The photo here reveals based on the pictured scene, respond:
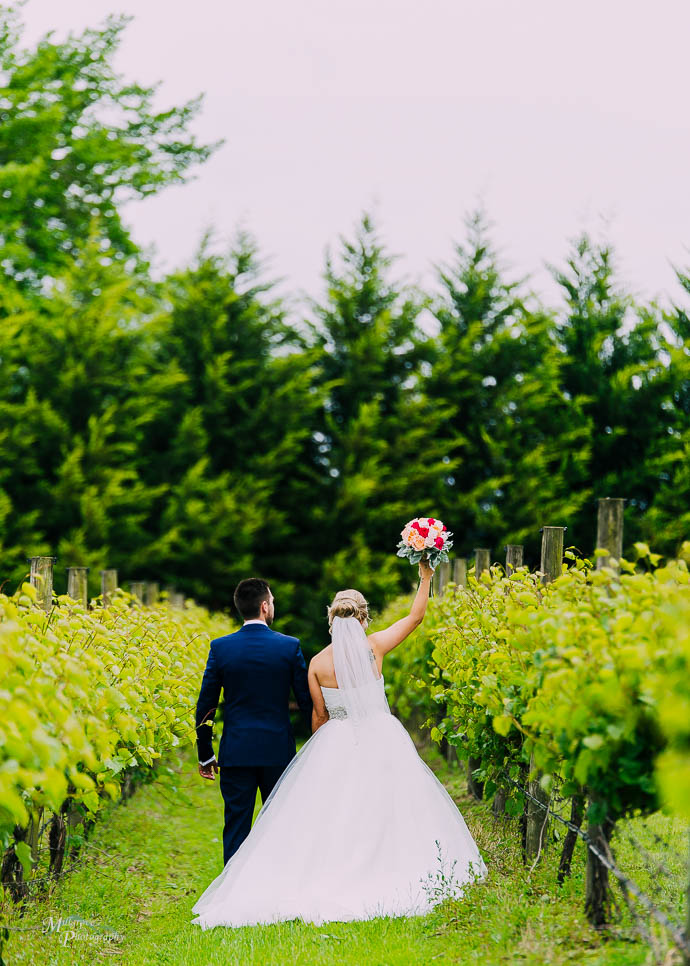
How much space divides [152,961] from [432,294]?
17.4 m

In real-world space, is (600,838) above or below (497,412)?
below

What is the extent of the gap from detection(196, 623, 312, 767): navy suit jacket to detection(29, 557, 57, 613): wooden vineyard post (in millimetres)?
1061

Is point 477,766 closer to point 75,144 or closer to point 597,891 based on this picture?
point 597,891

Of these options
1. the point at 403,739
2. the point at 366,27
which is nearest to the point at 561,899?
the point at 403,739

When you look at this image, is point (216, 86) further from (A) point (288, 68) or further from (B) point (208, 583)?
(B) point (208, 583)

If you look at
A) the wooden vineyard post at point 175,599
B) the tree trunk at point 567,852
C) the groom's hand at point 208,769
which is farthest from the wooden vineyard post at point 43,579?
the wooden vineyard post at point 175,599

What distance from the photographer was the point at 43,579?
21.0 ft

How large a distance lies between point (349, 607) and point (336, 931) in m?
1.95

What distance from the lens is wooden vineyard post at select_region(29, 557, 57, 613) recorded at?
20.9 feet

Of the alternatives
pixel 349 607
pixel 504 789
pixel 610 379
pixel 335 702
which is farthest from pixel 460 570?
pixel 610 379

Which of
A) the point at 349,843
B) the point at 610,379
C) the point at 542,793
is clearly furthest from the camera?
the point at 610,379

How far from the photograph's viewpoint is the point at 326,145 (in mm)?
21453

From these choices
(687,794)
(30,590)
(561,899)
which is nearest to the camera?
(687,794)

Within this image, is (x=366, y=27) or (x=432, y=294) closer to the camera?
(x=366, y=27)
